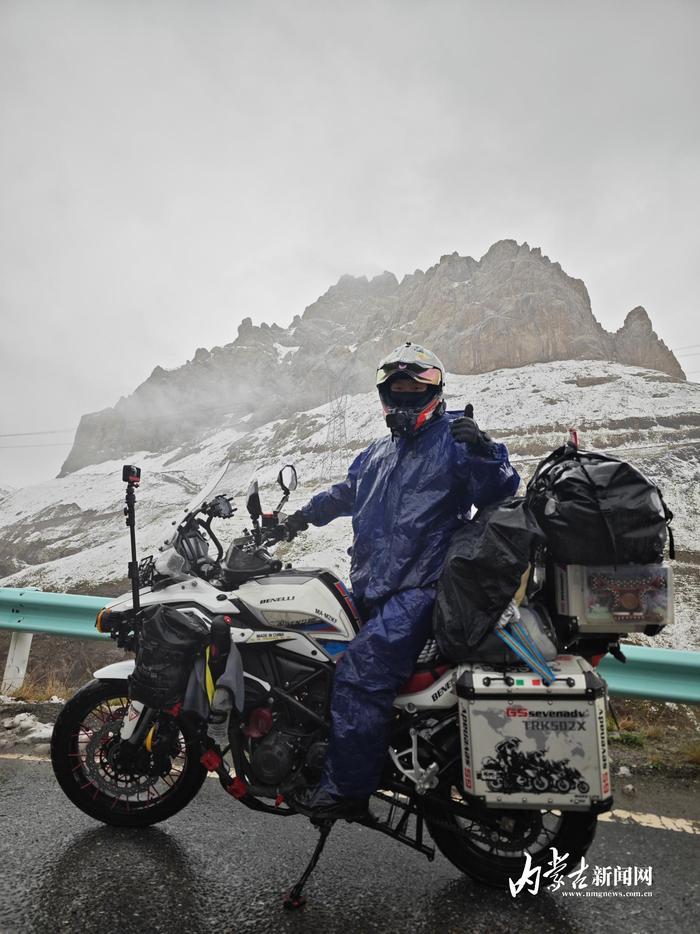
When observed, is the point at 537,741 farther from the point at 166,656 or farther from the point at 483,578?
the point at 166,656

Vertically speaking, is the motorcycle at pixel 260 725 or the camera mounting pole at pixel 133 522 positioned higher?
Result: the camera mounting pole at pixel 133 522

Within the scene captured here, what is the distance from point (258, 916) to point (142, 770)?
90cm

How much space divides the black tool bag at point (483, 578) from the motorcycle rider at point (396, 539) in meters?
0.17

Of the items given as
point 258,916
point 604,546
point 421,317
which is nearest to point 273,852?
point 258,916

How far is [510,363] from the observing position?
81.8 m

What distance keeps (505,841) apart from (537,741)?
2.04ft

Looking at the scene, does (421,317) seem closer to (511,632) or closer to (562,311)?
(562,311)

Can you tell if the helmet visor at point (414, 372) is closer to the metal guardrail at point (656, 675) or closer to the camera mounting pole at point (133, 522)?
the camera mounting pole at point (133, 522)

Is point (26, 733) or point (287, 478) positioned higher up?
point (287, 478)

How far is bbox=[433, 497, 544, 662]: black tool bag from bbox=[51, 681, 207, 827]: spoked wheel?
1.39 m

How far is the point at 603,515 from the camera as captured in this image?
206cm

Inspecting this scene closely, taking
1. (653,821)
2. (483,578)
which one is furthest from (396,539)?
(653,821)

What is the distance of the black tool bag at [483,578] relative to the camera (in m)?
2.15

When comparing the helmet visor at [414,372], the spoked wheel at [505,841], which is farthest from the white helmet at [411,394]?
the spoked wheel at [505,841]
